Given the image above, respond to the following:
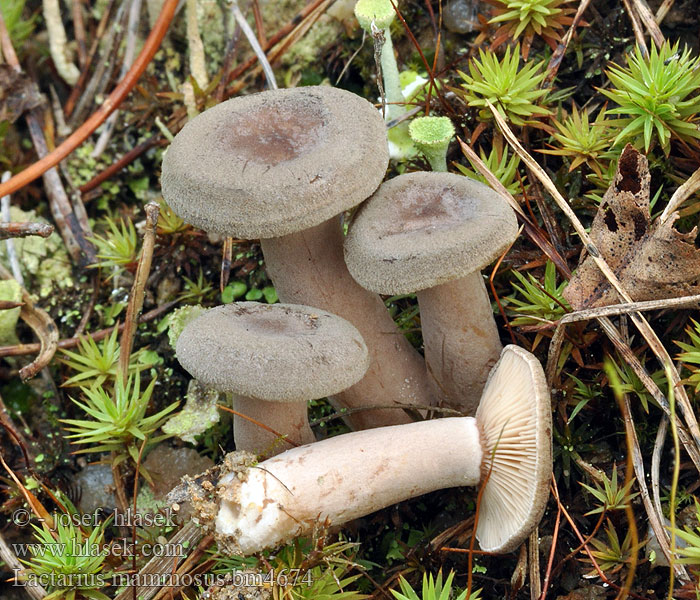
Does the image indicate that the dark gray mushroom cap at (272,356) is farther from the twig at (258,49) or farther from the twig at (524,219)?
the twig at (258,49)

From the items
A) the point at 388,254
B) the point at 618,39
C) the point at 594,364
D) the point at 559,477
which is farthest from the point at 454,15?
the point at 559,477

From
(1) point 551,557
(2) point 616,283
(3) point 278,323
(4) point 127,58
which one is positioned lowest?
(1) point 551,557

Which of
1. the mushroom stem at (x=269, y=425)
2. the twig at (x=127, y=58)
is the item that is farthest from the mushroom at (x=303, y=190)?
the twig at (x=127, y=58)

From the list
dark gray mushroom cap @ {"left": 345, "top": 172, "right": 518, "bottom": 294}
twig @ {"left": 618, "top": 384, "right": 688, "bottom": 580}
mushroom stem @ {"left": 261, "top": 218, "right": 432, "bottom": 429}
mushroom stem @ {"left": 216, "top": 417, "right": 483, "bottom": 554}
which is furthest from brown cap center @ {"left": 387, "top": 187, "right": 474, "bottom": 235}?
twig @ {"left": 618, "top": 384, "right": 688, "bottom": 580}

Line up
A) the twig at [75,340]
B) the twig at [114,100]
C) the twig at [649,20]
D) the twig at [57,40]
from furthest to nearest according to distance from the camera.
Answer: the twig at [57,40]
the twig at [114,100]
the twig at [75,340]
the twig at [649,20]

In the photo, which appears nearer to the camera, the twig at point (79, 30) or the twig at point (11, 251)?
the twig at point (11, 251)

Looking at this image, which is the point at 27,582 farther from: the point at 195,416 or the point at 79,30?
the point at 79,30

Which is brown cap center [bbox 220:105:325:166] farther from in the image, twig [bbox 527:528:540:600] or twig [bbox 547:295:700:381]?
twig [bbox 527:528:540:600]

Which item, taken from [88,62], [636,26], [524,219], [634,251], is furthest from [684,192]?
[88,62]
